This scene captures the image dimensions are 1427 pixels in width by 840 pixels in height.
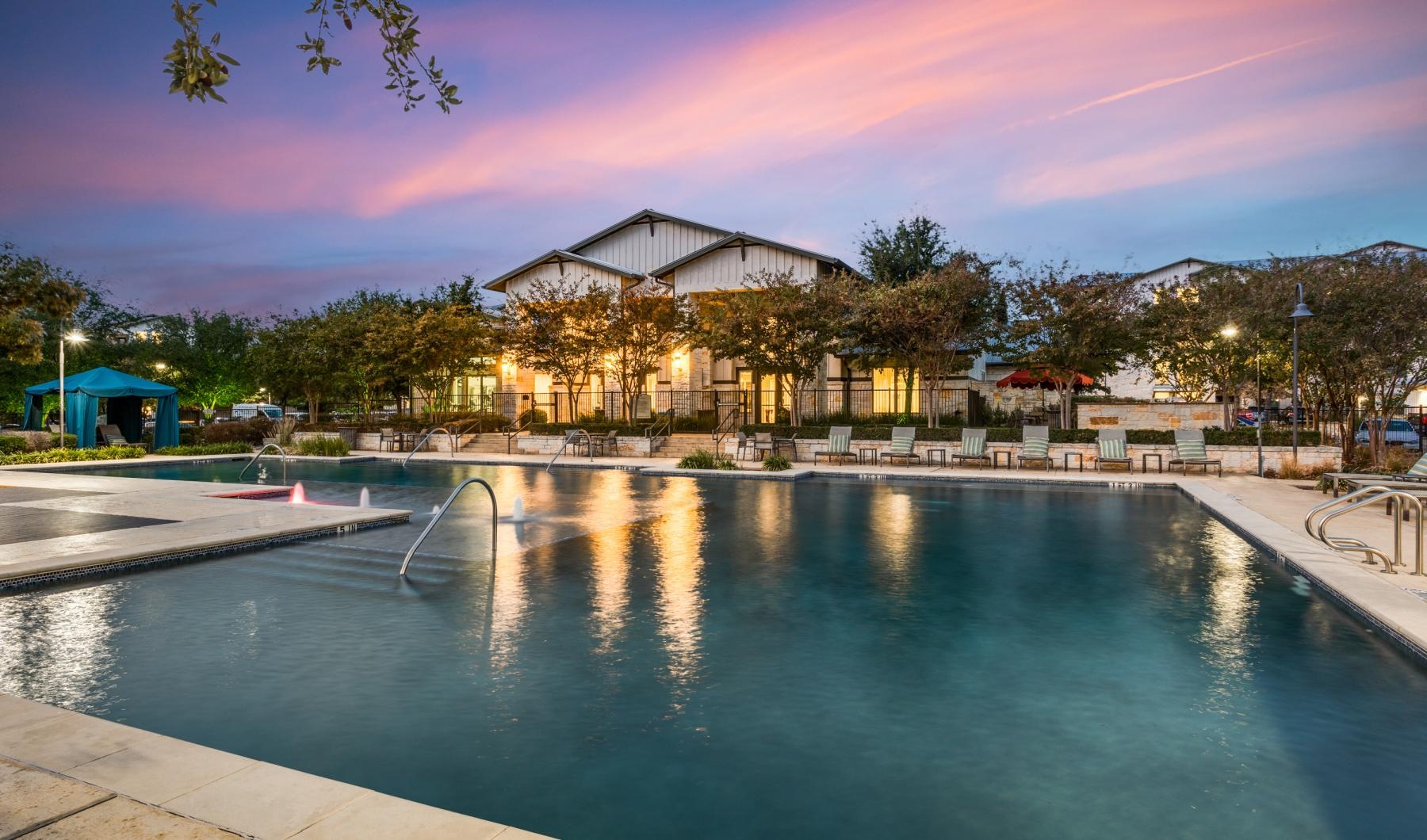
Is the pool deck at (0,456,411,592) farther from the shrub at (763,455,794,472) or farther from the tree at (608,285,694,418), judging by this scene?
the tree at (608,285,694,418)

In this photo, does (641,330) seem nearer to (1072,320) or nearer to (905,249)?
(1072,320)

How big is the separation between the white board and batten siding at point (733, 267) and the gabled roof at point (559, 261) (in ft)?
6.47

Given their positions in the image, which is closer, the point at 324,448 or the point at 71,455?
the point at 71,455

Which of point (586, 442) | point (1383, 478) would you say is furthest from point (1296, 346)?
point (586, 442)

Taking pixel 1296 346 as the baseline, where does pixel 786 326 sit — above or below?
above

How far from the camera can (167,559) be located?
30.5 feet

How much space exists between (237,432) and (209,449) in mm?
4527

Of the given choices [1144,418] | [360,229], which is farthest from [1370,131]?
[360,229]

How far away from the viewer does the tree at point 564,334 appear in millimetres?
29562

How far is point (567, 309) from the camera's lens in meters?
30.1

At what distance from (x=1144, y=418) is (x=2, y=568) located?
24.3 metres

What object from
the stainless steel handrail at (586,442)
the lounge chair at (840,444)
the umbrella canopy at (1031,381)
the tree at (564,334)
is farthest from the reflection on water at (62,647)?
the umbrella canopy at (1031,381)

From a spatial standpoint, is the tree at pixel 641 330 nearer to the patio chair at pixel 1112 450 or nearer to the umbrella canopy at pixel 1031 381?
the umbrella canopy at pixel 1031 381

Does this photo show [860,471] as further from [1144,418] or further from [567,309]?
[567,309]
